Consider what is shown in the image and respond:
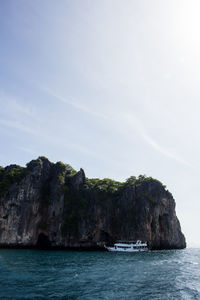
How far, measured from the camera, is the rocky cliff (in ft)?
258

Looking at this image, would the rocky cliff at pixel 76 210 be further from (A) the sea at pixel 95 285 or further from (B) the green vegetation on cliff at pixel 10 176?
(A) the sea at pixel 95 285

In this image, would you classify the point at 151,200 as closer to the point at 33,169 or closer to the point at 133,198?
the point at 133,198

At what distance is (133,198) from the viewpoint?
88.9 m

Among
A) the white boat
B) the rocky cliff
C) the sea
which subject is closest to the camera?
the sea

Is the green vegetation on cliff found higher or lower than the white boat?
higher

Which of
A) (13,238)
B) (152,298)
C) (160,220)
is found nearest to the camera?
(152,298)

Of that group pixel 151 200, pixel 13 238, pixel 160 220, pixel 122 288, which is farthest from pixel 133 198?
pixel 122 288

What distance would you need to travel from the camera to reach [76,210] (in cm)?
8375

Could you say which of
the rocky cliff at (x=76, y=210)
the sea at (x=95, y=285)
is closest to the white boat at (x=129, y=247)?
the rocky cliff at (x=76, y=210)

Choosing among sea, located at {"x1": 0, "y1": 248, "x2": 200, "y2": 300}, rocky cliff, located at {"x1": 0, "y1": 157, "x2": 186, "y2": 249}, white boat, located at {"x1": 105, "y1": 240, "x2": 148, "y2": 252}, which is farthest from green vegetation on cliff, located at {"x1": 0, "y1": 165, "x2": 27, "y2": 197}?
sea, located at {"x1": 0, "y1": 248, "x2": 200, "y2": 300}

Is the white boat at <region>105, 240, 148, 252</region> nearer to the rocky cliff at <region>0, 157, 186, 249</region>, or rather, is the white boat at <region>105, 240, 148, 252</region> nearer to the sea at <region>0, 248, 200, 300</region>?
the rocky cliff at <region>0, 157, 186, 249</region>

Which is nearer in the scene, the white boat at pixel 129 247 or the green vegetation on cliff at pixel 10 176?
the white boat at pixel 129 247

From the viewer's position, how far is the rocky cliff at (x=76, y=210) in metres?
78.6

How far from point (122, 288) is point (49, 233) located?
201 feet
